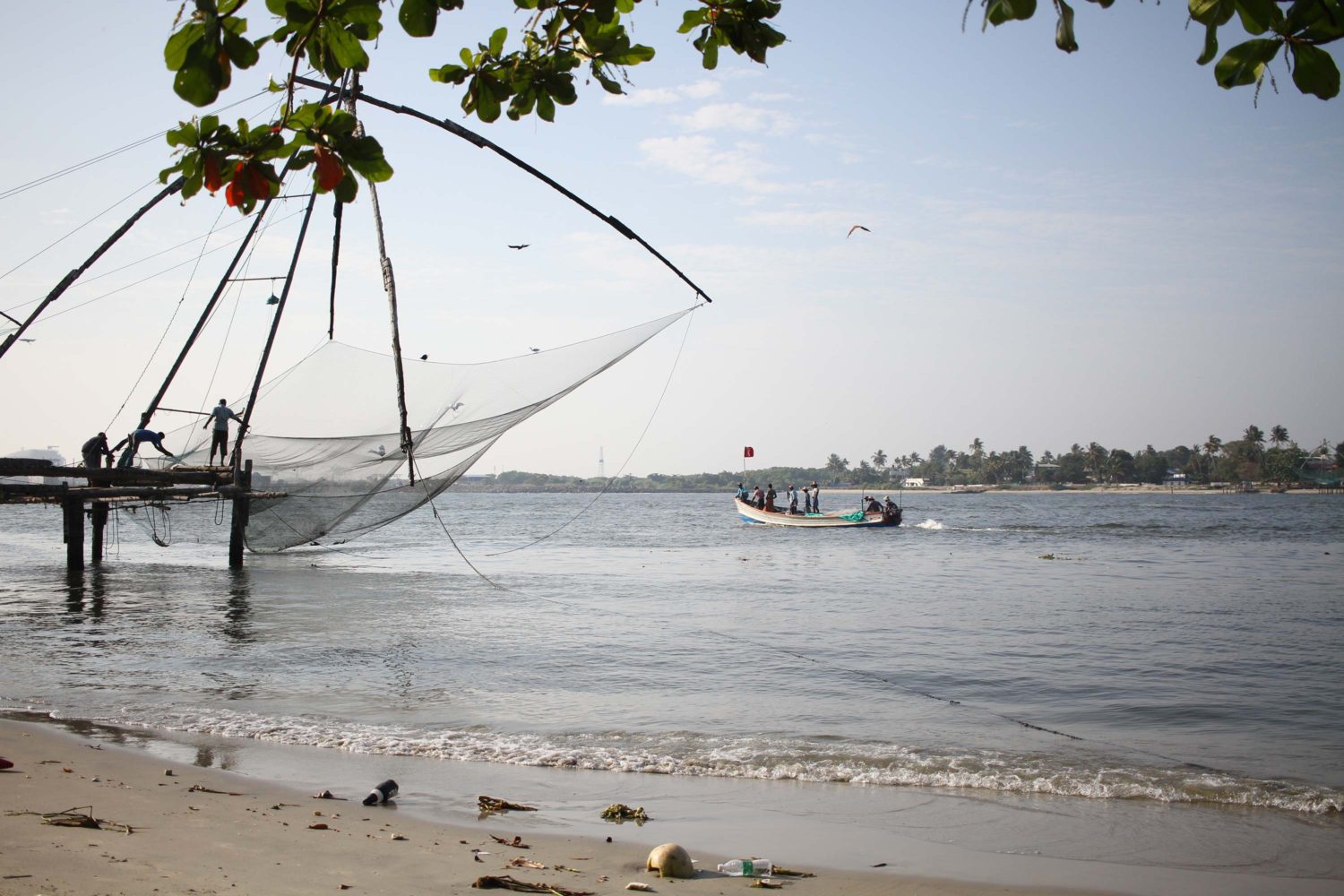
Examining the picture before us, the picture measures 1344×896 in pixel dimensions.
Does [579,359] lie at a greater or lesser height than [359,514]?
greater

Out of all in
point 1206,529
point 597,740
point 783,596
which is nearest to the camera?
point 597,740

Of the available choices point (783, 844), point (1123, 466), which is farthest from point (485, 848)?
point (1123, 466)

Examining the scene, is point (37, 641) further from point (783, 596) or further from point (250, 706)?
point (783, 596)

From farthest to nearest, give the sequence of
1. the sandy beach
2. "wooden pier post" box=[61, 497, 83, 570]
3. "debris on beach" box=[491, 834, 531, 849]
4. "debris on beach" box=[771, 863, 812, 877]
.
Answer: "wooden pier post" box=[61, 497, 83, 570], "debris on beach" box=[491, 834, 531, 849], "debris on beach" box=[771, 863, 812, 877], the sandy beach

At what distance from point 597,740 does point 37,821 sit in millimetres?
3143

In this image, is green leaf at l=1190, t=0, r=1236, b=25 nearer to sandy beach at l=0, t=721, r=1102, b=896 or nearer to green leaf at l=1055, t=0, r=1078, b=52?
green leaf at l=1055, t=0, r=1078, b=52

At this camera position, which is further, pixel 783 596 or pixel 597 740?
pixel 783 596

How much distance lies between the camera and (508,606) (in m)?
13.7

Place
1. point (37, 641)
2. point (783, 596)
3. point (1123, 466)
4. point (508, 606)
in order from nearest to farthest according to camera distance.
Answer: point (37, 641), point (508, 606), point (783, 596), point (1123, 466)

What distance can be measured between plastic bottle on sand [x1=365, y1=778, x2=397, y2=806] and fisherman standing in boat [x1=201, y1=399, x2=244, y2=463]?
1195cm

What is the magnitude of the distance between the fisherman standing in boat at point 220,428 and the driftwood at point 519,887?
43.9 ft

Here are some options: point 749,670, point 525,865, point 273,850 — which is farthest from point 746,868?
point 749,670

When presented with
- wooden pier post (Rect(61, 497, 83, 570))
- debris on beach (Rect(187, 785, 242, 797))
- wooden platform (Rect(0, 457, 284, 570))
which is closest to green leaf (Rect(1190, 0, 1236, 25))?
debris on beach (Rect(187, 785, 242, 797))

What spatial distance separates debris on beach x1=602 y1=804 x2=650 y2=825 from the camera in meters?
4.52
